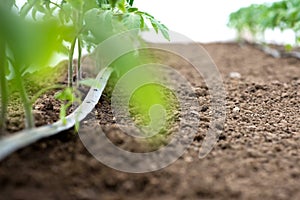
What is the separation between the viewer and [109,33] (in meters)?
1.30

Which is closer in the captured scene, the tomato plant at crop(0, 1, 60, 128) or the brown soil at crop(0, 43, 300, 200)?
the tomato plant at crop(0, 1, 60, 128)

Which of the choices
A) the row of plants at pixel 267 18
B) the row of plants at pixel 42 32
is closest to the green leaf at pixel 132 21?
the row of plants at pixel 42 32

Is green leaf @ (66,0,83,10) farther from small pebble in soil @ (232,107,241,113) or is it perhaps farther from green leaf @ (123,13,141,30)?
small pebble in soil @ (232,107,241,113)

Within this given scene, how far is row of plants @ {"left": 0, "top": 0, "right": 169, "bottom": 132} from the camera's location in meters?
0.65

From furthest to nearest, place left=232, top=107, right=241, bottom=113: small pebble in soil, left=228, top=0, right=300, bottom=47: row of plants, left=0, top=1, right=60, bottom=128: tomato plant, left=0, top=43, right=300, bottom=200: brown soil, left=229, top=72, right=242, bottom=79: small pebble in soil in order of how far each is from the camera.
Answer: left=228, top=0, right=300, bottom=47: row of plants → left=229, top=72, right=242, bottom=79: small pebble in soil → left=232, top=107, right=241, bottom=113: small pebble in soil → left=0, top=43, right=300, bottom=200: brown soil → left=0, top=1, right=60, bottom=128: tomato plant

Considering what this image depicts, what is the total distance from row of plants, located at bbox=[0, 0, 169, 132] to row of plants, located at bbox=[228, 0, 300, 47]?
1.43 meters

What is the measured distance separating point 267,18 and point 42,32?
270 cm

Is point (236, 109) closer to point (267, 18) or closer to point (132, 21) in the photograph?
point (132, 21)

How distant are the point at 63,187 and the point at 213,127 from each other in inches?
23.6

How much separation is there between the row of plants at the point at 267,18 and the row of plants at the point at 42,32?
4.69ft

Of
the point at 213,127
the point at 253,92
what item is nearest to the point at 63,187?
the point at 213,127

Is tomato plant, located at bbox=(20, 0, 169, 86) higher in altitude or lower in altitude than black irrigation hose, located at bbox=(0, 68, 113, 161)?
higher

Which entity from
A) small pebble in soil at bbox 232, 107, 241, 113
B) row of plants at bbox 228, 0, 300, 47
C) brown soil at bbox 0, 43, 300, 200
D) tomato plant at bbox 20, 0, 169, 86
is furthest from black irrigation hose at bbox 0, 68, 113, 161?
row of plants at bbox 228, 0, 300, 47

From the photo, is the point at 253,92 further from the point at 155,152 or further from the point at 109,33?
the point at 155,152
